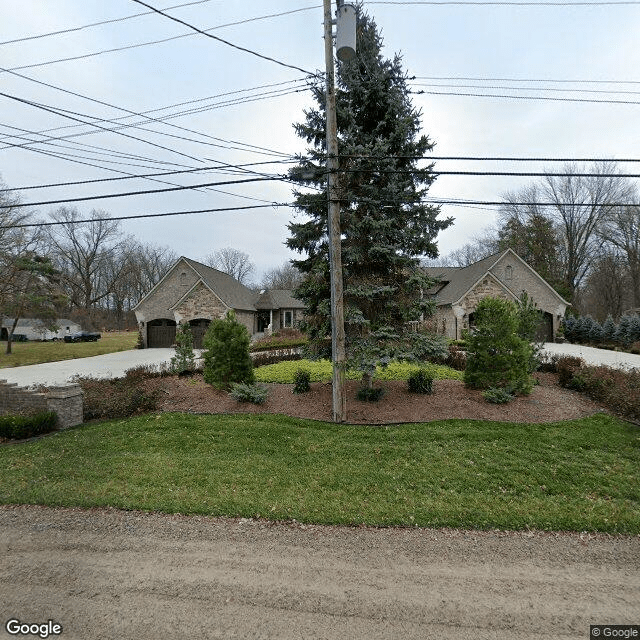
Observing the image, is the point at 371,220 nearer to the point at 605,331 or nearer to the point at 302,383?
the point at 302,383

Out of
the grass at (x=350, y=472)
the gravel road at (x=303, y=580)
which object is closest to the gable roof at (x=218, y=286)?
the grass at (x=350, y=472)

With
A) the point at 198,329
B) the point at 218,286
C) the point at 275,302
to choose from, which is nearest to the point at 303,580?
the point at 198,329

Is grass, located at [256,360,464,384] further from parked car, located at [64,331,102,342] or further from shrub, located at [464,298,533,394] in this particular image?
parked car, located at [64,331,102,342]

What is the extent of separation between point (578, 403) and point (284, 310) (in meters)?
24.4

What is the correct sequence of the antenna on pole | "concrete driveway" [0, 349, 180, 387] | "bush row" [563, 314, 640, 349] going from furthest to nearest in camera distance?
"bush row" [563, 314, 640, 349] < "concrete driveway" [0, 349, 180, 387] < the antenna on pole

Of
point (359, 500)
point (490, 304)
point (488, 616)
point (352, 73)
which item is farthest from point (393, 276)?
point (488, 616)

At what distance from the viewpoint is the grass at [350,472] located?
4.27m

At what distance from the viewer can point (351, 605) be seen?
279 centimetres

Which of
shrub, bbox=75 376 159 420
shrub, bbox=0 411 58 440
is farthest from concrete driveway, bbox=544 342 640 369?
shrub, bbox=0 411 58 440

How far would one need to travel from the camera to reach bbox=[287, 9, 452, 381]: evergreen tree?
8.07 m

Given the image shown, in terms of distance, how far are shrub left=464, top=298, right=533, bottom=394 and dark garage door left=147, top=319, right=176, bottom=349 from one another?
21.7m

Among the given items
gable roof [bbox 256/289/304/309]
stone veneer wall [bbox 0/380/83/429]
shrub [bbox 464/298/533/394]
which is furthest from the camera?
gable roof [bbox 256/289/304/309]

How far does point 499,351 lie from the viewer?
9016mm

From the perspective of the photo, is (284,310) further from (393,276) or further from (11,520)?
(11,520)
